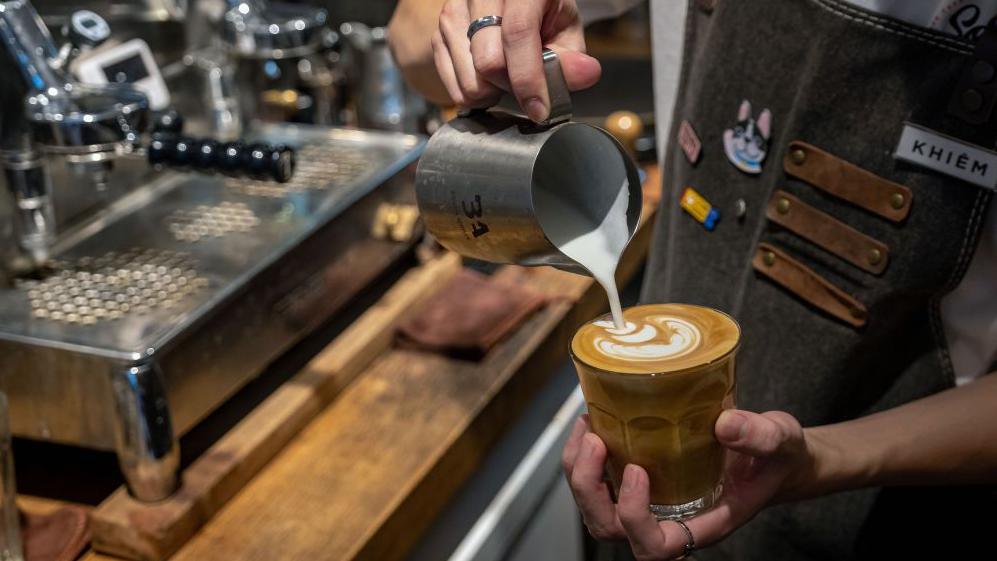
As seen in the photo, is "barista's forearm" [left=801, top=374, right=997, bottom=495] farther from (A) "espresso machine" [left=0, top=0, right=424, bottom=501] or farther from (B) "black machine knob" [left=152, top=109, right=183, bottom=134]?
(B) "black machine knob" [left=152, top=109, right=183, bottom=134]

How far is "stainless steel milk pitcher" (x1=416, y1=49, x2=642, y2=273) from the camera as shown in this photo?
3.18 ft

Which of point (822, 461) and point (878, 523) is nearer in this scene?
point (822, 461)

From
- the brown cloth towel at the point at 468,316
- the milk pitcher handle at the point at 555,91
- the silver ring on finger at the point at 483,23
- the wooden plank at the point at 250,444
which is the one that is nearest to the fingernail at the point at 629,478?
the milk pitcher handle at the point at 555,91

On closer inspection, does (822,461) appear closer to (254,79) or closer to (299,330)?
(299,330)

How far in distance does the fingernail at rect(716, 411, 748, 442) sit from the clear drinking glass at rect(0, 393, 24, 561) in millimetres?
688

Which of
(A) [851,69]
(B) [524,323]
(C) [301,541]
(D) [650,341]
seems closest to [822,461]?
(D) [650,341]

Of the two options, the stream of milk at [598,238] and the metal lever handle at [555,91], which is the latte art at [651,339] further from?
the metal lever handle at [555,91]

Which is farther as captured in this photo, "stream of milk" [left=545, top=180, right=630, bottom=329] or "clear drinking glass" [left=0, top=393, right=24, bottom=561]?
"clear drinking glass" [left=0, top=393, right=24, bottom=561]

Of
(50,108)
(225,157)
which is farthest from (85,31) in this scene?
(225,157)

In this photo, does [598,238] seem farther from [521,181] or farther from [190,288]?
[190,288]

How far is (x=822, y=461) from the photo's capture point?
3.49ft

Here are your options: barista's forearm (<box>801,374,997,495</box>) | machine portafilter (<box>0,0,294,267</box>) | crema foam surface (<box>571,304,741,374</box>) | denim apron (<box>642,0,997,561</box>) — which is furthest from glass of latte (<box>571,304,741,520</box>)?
machine portafilter (<box>0,0,294,267</box>)

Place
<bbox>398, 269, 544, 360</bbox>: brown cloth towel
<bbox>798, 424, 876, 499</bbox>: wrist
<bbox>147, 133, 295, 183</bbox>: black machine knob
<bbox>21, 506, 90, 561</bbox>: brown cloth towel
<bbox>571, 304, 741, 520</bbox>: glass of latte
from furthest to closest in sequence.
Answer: <bbox>398, 269, 544, 360</bbox>: brown cloth towel
<bbox>147, 133, 295, 183</bbox>: black machine knob
<bbox>21, 506, 90, 561</bbox>: brown cloth towel
<bbox>798, 424, 876, 499</bbox>: wrist
<bbox>571, 304, 741, 520</bbox>: glass of latte

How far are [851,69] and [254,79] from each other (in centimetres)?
104
